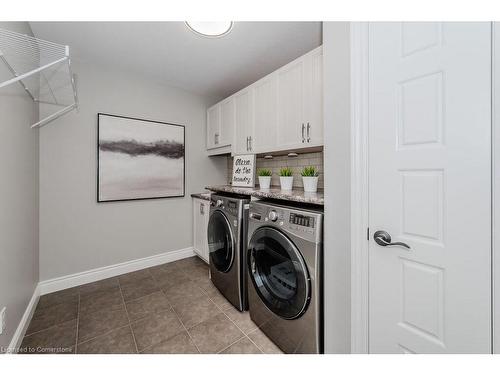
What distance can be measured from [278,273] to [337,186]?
0.75 meters

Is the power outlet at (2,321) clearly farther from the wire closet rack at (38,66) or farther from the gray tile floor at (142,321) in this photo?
the wire closet rack at (38,66)

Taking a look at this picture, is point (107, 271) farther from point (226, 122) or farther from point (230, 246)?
point (226, 122)

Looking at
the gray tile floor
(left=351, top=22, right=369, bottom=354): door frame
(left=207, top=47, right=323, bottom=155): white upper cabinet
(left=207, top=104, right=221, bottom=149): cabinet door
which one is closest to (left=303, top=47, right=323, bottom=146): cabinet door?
(left=207, top=47, right=323, bottom=155): white upper cabinet

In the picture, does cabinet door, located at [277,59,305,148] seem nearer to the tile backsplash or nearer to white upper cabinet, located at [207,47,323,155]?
white upper cabinet, located at [207,47,323,155]

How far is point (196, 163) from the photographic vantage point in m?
3.03

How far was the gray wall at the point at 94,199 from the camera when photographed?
6.83 ft

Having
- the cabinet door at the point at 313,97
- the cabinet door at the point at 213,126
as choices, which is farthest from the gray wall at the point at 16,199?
the cabinet door at the point at 313,97

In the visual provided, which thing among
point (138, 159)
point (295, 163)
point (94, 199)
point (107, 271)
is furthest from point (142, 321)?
point (295, 163)

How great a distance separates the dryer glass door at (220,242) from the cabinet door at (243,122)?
89 cm

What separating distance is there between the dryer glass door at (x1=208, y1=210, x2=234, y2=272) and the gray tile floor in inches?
14.3

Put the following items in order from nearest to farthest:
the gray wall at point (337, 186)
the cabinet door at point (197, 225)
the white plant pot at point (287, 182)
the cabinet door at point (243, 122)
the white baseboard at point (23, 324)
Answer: the gray wall at point (337, 186), the white baseboard at point (23, 324), the white plant pot at point (287, 182), the cabinet door at point (243, 122), the cabinet door at point (197, 225)
